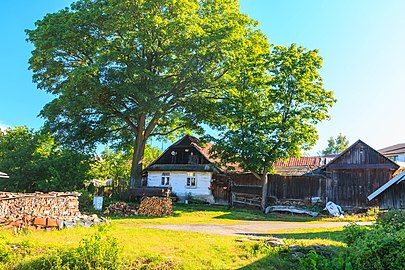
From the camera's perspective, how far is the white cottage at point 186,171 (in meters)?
27.9

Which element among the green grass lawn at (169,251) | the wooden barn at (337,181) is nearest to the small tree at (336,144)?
the wooden barn at (337,181)

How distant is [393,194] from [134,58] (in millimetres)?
17453

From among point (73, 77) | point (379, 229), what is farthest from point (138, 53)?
point (379, 229)

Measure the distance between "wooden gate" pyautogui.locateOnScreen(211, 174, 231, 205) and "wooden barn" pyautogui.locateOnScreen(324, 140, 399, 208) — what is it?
25.2 feet

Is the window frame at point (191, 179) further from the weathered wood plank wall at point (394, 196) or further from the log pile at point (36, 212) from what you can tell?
the weathered wood plank wall at point (394, 196)

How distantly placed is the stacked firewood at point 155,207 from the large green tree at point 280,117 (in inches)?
256

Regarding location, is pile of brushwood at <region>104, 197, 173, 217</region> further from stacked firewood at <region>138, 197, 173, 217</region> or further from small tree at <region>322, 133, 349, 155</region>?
small tree at <region>322, 133, 349, 155</region>

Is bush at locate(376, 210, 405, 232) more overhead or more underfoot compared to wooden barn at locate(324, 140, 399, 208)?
more underfoot

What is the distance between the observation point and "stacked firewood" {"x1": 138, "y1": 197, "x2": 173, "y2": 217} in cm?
1961

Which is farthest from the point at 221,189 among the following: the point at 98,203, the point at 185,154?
the point at 98,203

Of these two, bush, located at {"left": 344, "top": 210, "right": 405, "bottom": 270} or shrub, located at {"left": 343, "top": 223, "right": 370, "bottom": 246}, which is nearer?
bush, located at {"left": 344, "top": 210, "right": 405, "bottom": 270}

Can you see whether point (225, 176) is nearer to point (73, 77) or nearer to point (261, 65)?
point (261, 65)

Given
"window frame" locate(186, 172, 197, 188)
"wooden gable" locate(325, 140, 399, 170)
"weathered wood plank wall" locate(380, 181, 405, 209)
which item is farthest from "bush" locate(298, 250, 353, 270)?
"window frame" locate(186, 172, 197, 188)

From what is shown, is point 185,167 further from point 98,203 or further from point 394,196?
point 394,196
